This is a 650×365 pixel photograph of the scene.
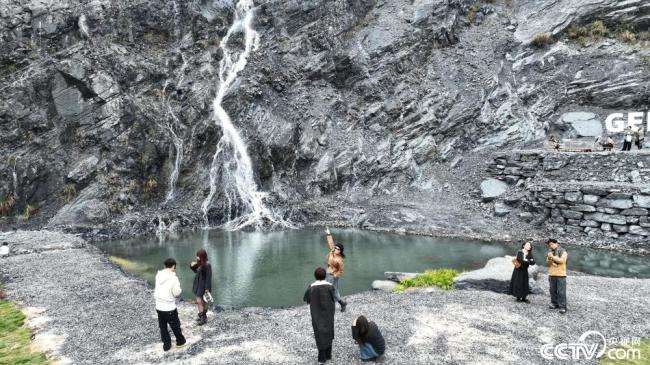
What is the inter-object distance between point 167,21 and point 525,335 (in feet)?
154

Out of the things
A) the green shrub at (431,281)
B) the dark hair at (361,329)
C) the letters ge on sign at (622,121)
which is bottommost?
the green shrub at (431,281)

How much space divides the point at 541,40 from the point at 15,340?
1929 inches

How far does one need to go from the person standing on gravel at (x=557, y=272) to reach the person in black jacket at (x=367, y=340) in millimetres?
6606

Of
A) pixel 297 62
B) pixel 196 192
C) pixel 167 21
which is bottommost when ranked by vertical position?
pixel 196 192

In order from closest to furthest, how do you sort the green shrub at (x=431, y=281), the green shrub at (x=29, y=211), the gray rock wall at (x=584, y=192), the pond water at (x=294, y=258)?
the green shrub at (x=431, y=281)
the pond water at (x=294, y=258)
the gray rock wall at (x=584, y=192)
the green shrub at (x=29, y=211)

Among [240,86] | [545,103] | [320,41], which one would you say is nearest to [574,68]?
[545,103]

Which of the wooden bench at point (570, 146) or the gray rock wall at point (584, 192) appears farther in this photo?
the wooden bench at point (570, 146)

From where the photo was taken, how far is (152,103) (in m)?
41.6

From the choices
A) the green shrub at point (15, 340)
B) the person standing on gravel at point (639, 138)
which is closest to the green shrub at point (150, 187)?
the green shrub at point (15, 340)

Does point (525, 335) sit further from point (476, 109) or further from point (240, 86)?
point (240, 86)

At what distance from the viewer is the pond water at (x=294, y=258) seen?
830 inches

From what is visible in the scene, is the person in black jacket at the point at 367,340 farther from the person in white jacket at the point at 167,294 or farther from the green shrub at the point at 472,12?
the green shrub at the point at 472,12

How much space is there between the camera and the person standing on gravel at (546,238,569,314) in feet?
43.4

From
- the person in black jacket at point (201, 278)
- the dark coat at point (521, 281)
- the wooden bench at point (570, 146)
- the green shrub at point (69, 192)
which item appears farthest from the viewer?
the green shrub at point (69, 192)
